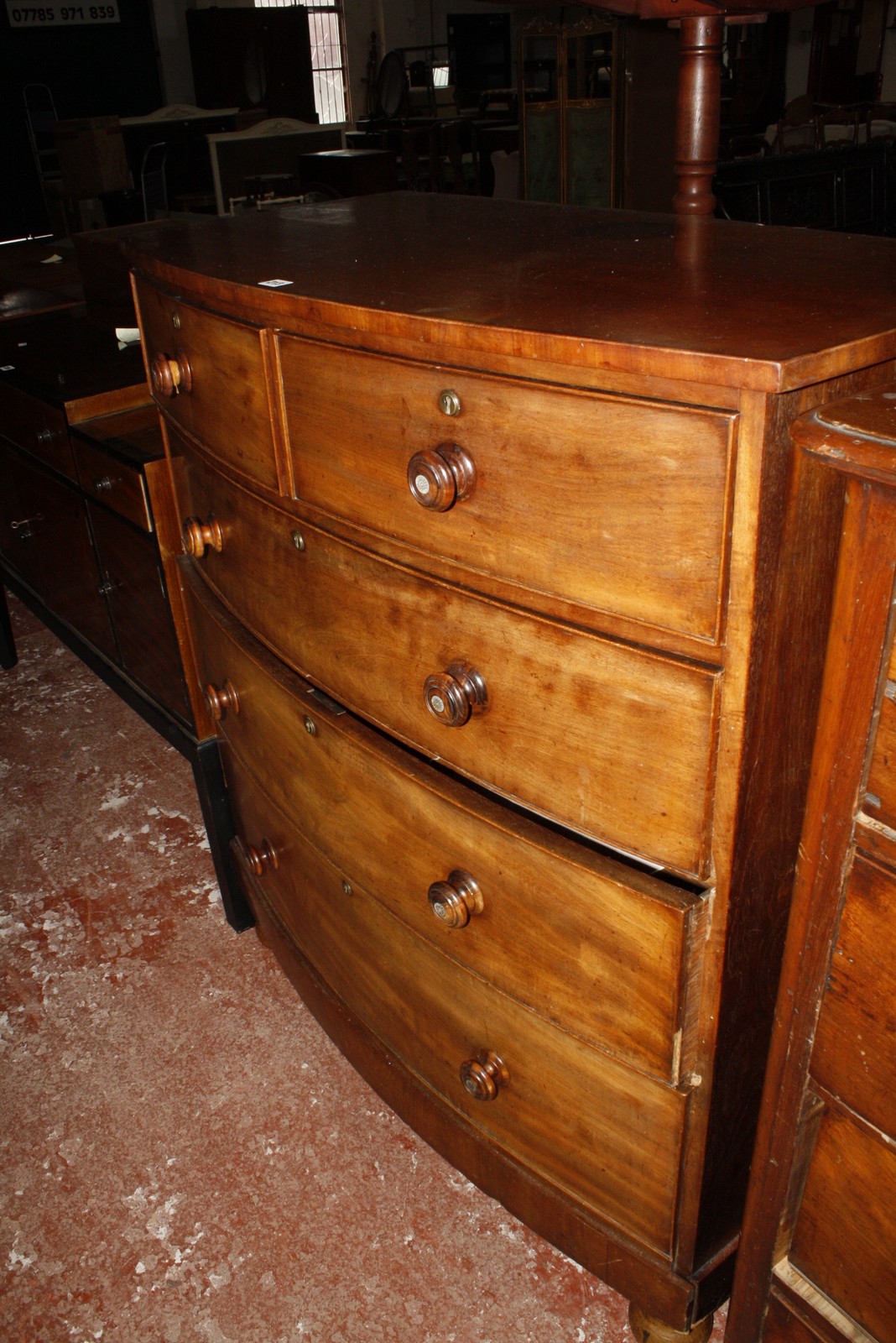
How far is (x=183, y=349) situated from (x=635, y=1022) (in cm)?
96

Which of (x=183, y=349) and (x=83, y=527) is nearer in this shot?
(x=183, y=349)

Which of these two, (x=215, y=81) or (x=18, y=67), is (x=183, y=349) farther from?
(x=215, y=81)

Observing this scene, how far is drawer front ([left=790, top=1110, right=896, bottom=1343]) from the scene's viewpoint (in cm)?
92

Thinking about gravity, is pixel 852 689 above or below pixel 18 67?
below

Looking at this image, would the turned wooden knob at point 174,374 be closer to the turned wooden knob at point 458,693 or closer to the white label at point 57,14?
the turned wooden knob at point 458,693

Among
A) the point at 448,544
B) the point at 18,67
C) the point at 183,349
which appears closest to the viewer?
the point at 448,544

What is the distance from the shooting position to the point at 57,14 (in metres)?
10.8

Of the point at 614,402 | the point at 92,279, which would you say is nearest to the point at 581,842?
the point at 614,402

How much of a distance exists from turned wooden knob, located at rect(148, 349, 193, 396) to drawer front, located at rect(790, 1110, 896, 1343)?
111cm

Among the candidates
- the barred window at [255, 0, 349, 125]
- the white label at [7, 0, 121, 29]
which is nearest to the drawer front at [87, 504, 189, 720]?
the white label at [7, 0, 121, 29]

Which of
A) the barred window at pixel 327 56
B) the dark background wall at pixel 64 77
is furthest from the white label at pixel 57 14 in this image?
the barred window at pixel 327 56

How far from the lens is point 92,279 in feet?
9.65

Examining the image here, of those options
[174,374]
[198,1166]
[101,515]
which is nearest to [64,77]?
[101,515]

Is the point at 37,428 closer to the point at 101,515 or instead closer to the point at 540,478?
the point at 101,515
